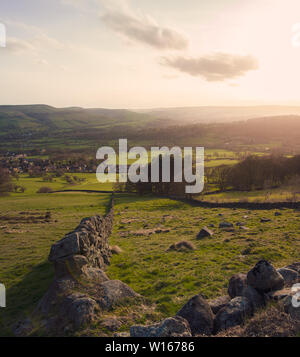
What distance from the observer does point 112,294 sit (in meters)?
12.3

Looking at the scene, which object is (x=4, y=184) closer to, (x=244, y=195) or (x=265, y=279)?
(x=244, y=195)

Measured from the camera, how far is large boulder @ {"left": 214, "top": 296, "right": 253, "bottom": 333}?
9.45m

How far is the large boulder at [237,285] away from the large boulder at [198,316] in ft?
7.58

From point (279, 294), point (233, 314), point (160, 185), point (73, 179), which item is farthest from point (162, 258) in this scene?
point (73, 179)

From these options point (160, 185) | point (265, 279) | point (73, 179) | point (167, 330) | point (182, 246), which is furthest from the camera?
point (73, 179)

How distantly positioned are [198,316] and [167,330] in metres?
1.66

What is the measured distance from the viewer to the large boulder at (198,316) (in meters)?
9.45

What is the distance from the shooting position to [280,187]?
6825 centimetres

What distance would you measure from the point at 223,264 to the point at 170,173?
5695cm

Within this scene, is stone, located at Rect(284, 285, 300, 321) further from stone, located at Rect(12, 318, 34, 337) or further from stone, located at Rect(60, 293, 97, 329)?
stone, located at Rect(12, 318, 34, 337)

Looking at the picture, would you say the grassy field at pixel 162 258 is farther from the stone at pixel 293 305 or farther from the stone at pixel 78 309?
the stone at pixel 293 305

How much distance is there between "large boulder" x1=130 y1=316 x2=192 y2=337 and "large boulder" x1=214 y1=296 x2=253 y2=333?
1.37 meters
